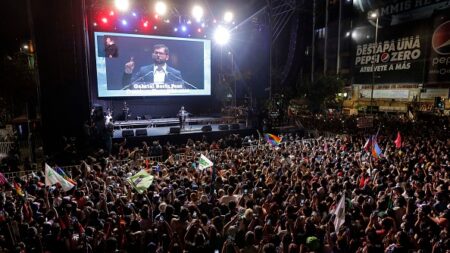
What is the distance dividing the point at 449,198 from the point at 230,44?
21777 millimetres

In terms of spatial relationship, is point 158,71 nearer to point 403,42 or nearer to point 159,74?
point 159,74

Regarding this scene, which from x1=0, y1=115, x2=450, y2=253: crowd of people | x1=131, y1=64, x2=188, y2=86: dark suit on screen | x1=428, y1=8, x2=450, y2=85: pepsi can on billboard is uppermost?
x1=428, y1=8, x2=450, y2=85: pepsi can on billboard

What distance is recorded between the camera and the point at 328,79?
2667 centimetres

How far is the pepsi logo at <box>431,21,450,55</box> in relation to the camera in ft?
87.2

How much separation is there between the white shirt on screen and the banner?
17551 mm

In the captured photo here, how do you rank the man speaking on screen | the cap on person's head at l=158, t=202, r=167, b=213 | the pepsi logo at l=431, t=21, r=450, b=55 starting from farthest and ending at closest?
the pepsi logo at l=431, t=21, r=450, b=55
the man speaking on screen
the cap on person's head at l=158, t=202, r=167, b=213

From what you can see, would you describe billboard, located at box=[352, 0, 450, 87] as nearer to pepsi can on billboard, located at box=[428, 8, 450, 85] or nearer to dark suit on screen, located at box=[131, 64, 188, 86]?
pepsi can on billboard, located at box=[428, 8, 450, 85]

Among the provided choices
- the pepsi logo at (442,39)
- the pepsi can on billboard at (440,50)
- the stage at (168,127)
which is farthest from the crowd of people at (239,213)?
the pepsi logo at (442,39)

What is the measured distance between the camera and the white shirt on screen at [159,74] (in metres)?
22.6

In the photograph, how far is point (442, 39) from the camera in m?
27.0

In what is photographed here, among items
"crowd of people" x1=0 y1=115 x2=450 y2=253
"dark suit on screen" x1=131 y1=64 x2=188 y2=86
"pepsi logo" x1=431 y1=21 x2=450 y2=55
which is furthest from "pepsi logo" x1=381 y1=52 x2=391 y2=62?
"crowd of people" x1=0 y1=115 x2=450 y2=253

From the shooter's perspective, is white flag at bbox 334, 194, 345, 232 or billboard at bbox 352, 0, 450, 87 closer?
white flag at bbox 334, 194, 345, 232

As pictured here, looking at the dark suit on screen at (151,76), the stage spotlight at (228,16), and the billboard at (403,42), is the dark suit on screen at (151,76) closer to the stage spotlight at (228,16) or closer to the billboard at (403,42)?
the stage spotlight at (228,16)

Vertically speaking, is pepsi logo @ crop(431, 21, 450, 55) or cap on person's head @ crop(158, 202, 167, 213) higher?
pepsi logo @ crop(431, 21, 450, 55)
